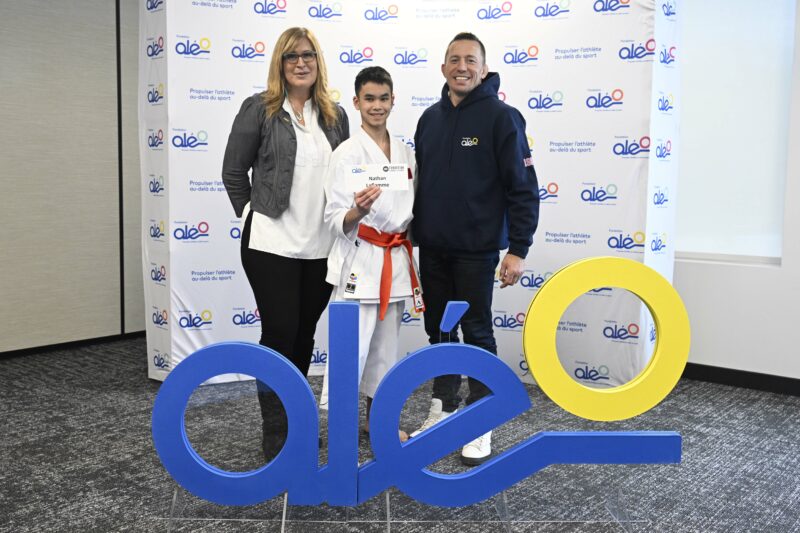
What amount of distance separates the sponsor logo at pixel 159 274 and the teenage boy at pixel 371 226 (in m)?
1.66

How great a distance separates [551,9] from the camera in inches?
162

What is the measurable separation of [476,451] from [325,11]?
2.59 metres

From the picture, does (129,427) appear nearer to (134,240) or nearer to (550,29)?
(134,240)

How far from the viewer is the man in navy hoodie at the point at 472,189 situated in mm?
2750

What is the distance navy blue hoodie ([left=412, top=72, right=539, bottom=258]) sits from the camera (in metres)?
2.76

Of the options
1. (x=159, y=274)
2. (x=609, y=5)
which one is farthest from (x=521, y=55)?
(x=159, y=274)

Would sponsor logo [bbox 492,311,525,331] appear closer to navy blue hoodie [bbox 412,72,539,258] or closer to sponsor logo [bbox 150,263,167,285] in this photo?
navy blue hoodie [bbox 412,72,539,258]

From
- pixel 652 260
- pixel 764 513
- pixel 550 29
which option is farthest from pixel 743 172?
pixel 764 513

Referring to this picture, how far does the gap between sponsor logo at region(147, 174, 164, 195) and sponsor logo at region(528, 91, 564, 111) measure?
2019mm

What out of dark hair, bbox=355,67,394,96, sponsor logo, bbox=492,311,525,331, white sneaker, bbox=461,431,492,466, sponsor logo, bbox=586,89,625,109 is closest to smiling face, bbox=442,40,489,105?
dark hair, bbox=355,67,394,96

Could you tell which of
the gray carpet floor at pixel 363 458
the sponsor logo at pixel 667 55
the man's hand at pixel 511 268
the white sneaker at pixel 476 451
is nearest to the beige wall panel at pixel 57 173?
the gray carpet floor at pixel 363 458

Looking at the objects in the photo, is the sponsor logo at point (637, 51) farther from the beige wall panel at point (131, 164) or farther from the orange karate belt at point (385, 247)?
the beige wall panel at point (131, 164)

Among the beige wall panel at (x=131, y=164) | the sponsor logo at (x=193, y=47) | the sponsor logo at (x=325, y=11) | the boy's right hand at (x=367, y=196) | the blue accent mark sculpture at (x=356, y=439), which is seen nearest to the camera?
the blue accent mark sculpture at (x=356, y=439)

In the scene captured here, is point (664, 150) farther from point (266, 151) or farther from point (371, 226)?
point (266, 151)
